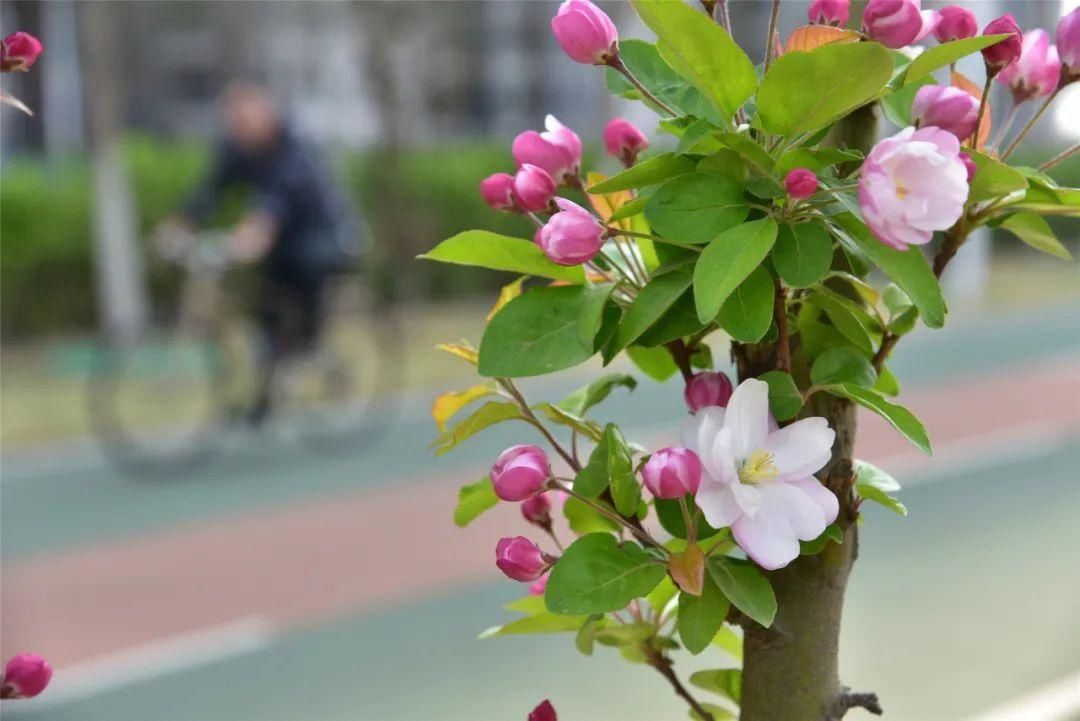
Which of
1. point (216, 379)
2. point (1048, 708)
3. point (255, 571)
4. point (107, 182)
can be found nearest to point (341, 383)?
point (216, 379)

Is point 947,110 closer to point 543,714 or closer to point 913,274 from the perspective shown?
point 913,274

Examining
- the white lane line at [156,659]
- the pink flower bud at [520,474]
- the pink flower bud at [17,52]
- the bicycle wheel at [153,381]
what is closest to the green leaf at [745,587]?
the pink flower bud at [520,474]

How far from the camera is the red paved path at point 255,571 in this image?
5293mm

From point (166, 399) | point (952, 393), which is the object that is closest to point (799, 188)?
point (166, 399)

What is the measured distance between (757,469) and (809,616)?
0.17 m

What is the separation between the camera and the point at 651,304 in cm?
87

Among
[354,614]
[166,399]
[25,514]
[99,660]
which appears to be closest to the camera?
[99,660]

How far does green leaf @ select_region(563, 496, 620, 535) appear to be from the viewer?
1.02 metres

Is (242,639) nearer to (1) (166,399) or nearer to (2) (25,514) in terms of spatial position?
(2) (25,514)

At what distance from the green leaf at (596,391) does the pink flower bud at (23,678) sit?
0.41 metres

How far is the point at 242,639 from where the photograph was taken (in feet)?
16.8

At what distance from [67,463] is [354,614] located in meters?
3.50

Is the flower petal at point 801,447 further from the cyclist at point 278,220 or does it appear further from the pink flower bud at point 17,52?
the cyclist at point 278,220

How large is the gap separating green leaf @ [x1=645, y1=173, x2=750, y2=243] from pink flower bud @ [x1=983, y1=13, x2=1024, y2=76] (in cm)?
21
